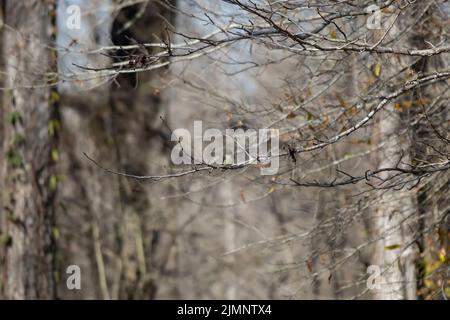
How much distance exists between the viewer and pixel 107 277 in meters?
13.6

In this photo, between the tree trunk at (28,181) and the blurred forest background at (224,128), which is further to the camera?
the tree trunk at (28,181)

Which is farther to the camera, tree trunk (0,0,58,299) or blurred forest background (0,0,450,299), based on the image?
tree trunk (0,0,58,299)

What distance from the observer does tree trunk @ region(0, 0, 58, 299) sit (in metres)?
8.65

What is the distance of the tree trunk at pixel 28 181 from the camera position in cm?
865

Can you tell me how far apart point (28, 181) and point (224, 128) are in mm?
2773

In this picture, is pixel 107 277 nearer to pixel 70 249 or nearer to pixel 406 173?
pixel 70 249

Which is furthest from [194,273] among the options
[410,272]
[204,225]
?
[410,272]

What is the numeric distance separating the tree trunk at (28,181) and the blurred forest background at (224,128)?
0.02 m

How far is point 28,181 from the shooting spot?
8703mm

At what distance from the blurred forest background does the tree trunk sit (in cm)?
2

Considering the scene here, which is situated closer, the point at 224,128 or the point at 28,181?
the point at 224,128
